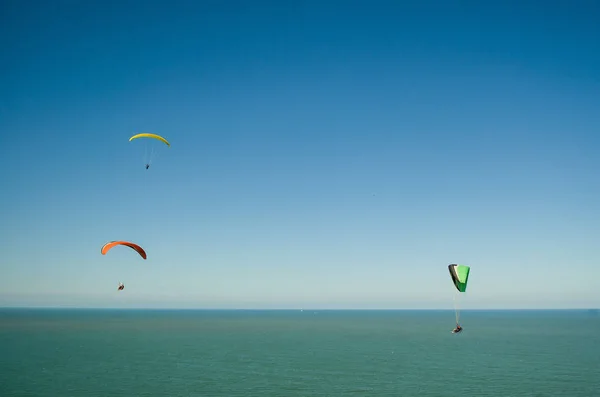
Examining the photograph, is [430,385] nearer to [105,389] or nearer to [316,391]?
[316,391]

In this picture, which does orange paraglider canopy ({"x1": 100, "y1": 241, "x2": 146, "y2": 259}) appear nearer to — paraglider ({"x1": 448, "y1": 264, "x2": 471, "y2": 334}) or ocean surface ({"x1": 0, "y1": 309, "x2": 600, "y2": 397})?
ocean surface ({"x1": 0, "y1": 309, "x2": 600, "y2": 397})

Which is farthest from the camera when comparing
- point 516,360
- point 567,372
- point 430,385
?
point 516,360

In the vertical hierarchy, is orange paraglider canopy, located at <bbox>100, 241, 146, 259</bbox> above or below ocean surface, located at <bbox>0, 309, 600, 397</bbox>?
above

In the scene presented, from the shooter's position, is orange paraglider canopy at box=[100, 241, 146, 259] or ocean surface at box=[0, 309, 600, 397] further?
ocean surface at box=[0, 309, 600, 397]

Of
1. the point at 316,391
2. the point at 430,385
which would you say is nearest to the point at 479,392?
the point at 430,385

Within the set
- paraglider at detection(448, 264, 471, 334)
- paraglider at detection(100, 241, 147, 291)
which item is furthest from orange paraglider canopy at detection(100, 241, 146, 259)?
paraglider at detection(448, 264, 471, 334)

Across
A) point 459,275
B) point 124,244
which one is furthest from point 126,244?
point 459,275

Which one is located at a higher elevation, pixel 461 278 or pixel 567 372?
pixel 461 278

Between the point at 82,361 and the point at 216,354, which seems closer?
the point at 82,361

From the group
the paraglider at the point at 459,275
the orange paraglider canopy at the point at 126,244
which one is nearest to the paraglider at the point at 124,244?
the orange paraglider canopy at the point at 126,244

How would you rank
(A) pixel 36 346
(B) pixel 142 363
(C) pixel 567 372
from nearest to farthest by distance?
(C) pixel 567 372
(B) pixel 142 363
(A) pixel 36 346
